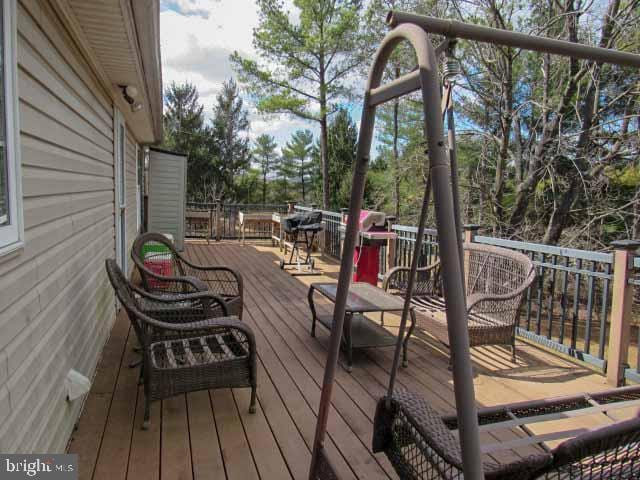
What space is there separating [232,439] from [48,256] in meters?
1.25

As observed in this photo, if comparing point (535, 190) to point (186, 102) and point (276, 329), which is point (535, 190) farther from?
point (186, 102)

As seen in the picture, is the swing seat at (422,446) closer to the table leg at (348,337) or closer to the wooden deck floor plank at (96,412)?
the wooden deck floor plank at (96,412)

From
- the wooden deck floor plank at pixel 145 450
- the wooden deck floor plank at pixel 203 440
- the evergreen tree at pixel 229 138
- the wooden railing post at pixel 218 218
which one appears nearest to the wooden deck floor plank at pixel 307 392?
the wooden deck floor plank at pixel 203 440

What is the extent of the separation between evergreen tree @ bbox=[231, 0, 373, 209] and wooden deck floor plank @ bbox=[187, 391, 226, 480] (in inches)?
490

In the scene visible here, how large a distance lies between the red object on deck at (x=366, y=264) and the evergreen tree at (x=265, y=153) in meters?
27.7

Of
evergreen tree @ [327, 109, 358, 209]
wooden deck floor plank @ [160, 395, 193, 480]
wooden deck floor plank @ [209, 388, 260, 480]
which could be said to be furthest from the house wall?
evergreen tree @ [327, 109, 358, 209]

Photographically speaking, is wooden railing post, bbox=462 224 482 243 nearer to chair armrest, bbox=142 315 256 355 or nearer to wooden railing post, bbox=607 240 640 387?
wooden railing post, bbox=607 240 640 387

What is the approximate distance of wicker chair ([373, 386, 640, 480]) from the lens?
110 cm

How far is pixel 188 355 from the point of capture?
2.58 m

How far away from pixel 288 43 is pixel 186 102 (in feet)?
57.1

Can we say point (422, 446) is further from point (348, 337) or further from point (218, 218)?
point (218, 218)

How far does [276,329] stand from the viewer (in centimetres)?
409

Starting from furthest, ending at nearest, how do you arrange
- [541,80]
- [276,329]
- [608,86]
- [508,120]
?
[541,80], [508,120], [608,86], [276,329]

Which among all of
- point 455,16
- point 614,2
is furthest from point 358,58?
point 614,2
